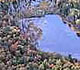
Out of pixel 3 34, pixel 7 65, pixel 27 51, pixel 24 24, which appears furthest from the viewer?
pixel 24 24

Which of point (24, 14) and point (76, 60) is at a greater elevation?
point (24, 14)

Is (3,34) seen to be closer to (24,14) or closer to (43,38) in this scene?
(43,38)

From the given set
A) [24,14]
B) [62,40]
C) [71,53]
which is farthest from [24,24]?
[71,53]

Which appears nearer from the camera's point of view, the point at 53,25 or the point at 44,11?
the point at 53,25

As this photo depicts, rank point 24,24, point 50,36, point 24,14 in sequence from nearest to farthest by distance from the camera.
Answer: point 50,36 < point 24,24 < point 24,14

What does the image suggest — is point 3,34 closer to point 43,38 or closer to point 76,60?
point 43,38

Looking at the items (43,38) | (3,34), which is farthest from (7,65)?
(43,38)
